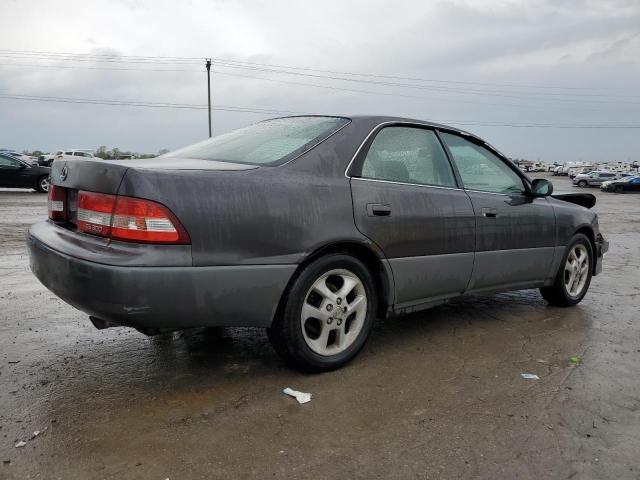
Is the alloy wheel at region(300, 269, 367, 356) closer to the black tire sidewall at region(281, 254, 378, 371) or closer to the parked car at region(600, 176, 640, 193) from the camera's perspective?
the black tire sidewall at region(281, 254, 378, 371)

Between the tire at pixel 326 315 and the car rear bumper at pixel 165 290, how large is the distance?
0.11m

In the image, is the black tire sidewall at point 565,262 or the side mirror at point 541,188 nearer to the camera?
the side mirror at point 541,188

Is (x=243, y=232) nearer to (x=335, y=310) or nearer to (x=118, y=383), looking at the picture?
(x=335, y=310)

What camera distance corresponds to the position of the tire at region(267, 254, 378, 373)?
116 inches

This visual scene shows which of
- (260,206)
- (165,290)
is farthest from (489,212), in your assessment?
(165,290)

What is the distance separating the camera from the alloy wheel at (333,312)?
305cm

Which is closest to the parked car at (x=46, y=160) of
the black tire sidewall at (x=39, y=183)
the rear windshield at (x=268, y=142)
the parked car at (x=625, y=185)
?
the black tire sidewall at (x=39, y=183)

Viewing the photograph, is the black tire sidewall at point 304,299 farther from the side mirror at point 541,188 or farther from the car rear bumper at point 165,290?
the side mirror at point 541,188

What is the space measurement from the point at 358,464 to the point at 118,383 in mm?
1495

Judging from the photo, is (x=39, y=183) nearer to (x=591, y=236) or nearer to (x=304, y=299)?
(x=591, y=236)

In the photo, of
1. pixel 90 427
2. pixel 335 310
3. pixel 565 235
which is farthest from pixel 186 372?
pixel 565 235

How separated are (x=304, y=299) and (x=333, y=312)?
232 mm

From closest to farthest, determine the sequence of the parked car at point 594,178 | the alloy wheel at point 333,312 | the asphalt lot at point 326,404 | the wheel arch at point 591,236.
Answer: the asphalt lot at point 326,404
the alloy wheel at point 333,312
the wheel arch at point 591,236
the parked car at point 594,178

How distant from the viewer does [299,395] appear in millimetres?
2859
